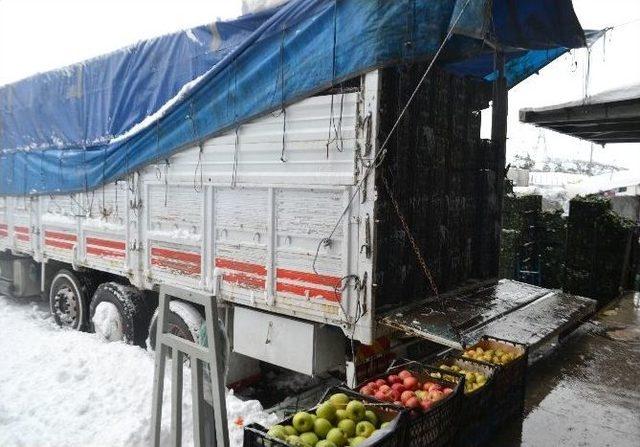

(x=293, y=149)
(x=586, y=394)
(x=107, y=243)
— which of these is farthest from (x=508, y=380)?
(x=107, y=243)

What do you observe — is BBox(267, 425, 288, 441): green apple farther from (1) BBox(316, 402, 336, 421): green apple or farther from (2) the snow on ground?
(2) the snow on ground

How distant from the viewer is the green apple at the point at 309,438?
Answer: 259cm

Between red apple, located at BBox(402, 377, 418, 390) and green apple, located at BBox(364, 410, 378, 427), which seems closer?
green apple, located at BBox(364, 410, 378, 427)

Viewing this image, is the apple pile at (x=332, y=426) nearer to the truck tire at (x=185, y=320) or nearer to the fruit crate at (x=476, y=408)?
the fruit crate at (x=476, y=408)

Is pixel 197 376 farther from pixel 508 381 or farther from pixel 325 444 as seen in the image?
pixel 508 381

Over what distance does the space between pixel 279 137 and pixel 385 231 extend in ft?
4.24

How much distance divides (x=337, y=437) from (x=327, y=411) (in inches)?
8.8

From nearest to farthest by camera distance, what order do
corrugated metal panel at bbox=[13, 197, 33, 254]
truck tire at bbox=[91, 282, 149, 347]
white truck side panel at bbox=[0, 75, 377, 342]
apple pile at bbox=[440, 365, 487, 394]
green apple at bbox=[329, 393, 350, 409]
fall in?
green apple at bbox=[329, 393, 350, 409]
apple pile at bbox=[440, 365, 487, 394]
white truck side panel at bbox=[0, 75, 377, 342]
truck tire at bbox=[91, 282, 149, 347]
corrugated metal panel at bbox=[13, 197, 33, 254]

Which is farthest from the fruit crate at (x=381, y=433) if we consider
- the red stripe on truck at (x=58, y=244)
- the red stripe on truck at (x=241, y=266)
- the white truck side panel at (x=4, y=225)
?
the white truck side panel at (x=4, y=225)

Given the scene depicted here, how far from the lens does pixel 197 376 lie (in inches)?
112

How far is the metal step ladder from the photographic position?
8.93 feet

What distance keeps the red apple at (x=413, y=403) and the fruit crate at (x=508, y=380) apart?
93 cm

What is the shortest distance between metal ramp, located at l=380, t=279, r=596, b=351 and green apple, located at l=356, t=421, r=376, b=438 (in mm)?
984

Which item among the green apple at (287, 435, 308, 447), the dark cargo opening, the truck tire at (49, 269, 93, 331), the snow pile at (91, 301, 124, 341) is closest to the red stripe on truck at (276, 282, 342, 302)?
the dark cargo opening
